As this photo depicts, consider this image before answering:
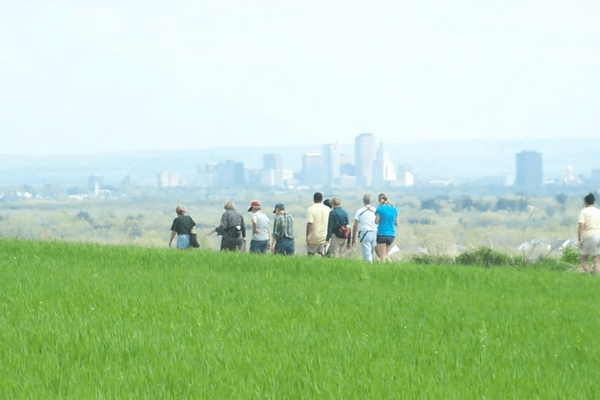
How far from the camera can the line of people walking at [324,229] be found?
2022 cm

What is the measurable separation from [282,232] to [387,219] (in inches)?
98.3

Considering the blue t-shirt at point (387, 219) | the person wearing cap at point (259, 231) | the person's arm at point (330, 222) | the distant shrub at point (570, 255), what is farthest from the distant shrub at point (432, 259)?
the distant shrub at point (570, 255)

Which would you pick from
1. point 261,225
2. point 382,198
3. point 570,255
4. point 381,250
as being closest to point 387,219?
point 382,198

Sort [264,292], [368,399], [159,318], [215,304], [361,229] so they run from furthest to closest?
[361,229] < [264,292] < [215,304] < [159,318] < [368,399]

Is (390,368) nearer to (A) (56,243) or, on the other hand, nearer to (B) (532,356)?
(B) (532,356)

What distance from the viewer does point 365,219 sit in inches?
794

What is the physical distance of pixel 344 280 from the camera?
16.7m

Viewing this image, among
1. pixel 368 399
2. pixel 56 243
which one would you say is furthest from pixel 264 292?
pixel 56 243

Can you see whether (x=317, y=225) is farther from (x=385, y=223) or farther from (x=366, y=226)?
(x=385, y=223)

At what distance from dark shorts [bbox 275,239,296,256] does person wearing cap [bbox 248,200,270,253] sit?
473mm

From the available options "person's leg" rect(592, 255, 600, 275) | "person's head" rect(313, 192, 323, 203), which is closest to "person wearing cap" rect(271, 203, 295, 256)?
"person's head" rect(313, 192, 323, 203)

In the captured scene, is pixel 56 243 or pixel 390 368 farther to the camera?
pixel 56 243

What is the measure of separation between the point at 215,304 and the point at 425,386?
207 inches

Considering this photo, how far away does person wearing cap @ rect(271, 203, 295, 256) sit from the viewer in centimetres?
2031
